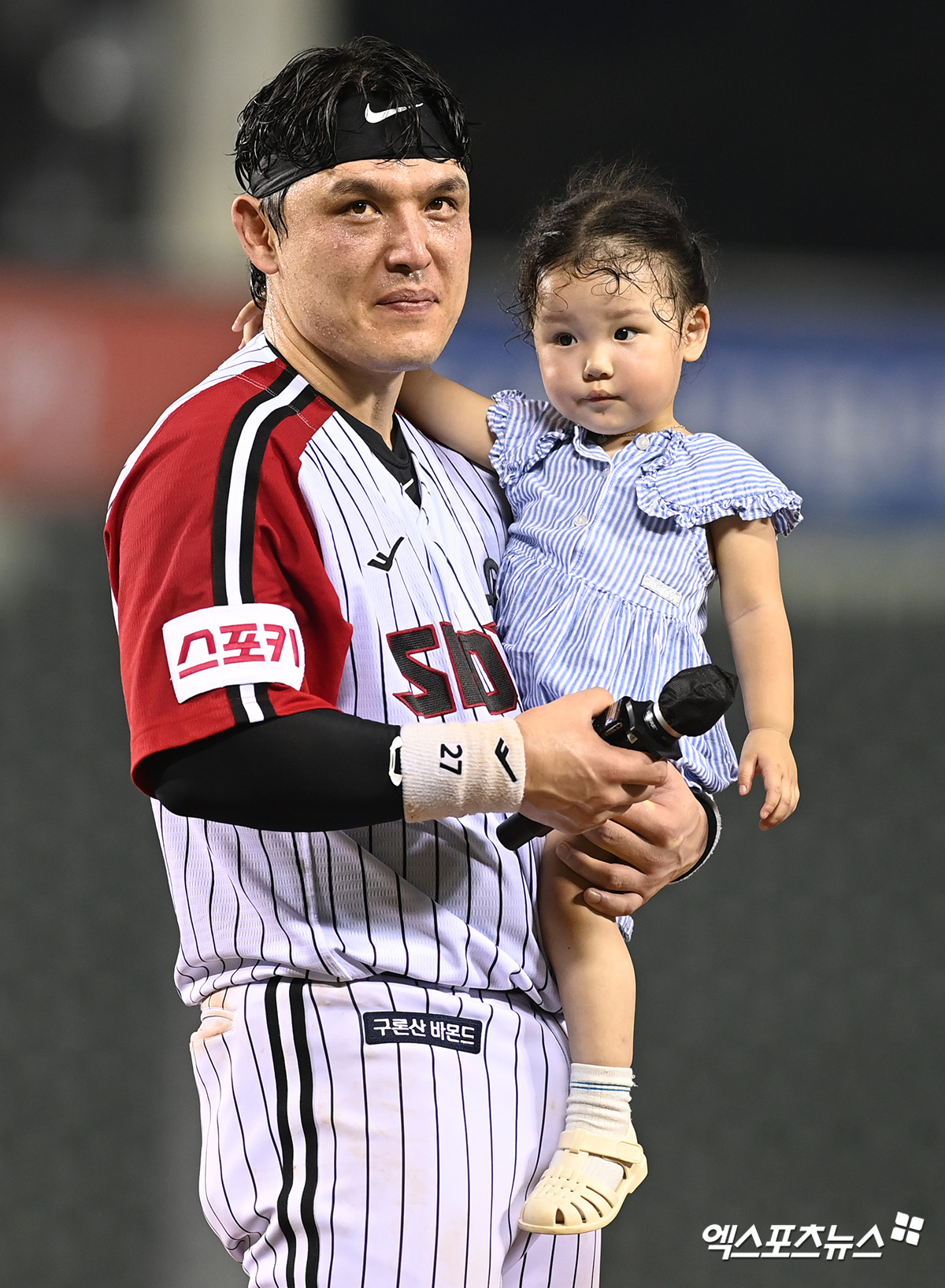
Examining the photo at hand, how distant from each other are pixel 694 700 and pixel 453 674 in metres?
0.26

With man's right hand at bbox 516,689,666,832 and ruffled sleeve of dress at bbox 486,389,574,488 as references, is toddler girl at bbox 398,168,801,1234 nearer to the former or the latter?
ruffled sleeve of dress at bbox 486,389,574,488

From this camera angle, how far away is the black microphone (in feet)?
4.06

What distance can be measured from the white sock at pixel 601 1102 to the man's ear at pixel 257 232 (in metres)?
0.78

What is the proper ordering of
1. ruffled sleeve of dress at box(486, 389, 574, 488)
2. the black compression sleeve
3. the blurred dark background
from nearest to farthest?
the black compression sleeve
ruffled sleeve of dress at box(486, 389, 574, 488)
the blurred dark background

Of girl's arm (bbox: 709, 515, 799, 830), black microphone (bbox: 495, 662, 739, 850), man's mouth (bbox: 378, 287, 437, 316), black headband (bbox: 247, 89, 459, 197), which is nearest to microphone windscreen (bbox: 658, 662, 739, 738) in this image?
black microphone (bbox: 495, 662, 739, 850)

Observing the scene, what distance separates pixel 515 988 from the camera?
145 centimetres

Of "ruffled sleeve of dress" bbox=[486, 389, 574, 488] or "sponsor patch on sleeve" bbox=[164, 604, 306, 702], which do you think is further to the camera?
"ruffled sleeve of dress" bbox=[486, 389, 574, 488]

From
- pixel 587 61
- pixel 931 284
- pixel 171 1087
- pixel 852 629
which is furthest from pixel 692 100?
pixel 171 1087

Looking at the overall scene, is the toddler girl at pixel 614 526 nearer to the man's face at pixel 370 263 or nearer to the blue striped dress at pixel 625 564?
the blue striped dress at pixel 625 564

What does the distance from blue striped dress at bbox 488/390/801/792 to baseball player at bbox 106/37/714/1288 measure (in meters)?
0.07

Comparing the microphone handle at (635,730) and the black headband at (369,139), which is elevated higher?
the black headband at (369,139)

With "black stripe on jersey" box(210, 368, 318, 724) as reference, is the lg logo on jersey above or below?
below

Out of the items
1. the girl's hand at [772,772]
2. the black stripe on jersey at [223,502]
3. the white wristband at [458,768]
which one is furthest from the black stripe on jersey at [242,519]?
the girl's hand at [772,772]

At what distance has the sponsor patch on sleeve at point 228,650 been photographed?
1.22 meters
